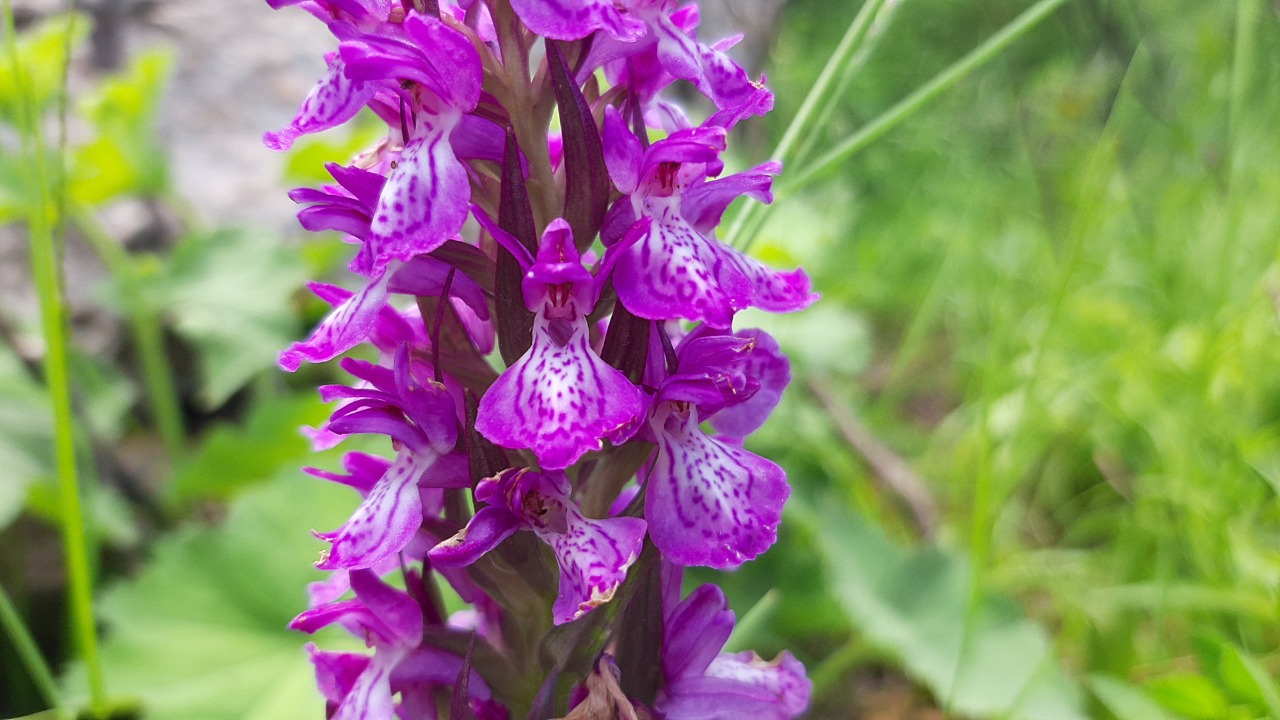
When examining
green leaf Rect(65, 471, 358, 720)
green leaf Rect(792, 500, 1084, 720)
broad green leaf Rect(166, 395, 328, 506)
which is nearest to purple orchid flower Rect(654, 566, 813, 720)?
green leaf Rect(792, 500, 1084, 720)

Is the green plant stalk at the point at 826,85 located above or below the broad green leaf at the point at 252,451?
above

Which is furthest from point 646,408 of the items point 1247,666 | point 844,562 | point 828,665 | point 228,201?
point 228,201

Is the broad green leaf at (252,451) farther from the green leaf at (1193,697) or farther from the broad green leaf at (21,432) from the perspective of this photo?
the green leaf at (1193,697)

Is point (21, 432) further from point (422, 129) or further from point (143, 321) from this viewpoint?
point (422, 129)

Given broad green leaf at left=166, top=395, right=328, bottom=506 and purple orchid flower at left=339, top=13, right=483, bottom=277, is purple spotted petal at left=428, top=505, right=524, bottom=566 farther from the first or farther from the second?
broad green leaf at left=166, top=395, right=328, bottom=506

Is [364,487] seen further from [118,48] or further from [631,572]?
[118,48]

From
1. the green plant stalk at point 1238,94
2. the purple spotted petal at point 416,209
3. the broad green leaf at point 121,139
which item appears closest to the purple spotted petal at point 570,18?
the purple spotted petal at point 416,209

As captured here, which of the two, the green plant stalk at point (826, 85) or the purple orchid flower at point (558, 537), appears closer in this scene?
the purple orchid flower at point (558, 537)
